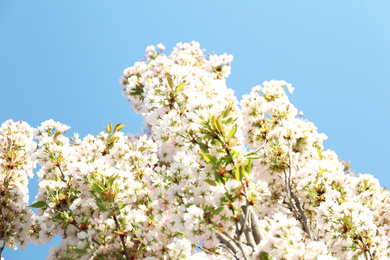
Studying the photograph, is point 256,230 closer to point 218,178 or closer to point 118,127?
point 218,178

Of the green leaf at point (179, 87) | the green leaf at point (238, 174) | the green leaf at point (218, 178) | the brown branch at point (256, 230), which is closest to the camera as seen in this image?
the green leaf at point (238, 174)

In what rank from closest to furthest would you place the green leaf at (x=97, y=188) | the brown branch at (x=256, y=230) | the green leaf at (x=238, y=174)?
the green leaf at (x=238, y=174), the brown branch at (x=256, y=230), the green leaf at (x=97, y=188)

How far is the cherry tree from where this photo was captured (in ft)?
9.84

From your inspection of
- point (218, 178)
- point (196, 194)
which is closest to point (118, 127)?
point (196, 194)

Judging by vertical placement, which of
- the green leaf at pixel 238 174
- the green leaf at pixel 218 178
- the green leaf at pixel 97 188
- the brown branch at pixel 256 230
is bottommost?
the brown branch at pixel 256 230

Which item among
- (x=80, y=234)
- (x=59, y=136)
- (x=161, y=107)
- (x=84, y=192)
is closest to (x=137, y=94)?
(x=59, y=136)

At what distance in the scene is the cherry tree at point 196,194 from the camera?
3.00m

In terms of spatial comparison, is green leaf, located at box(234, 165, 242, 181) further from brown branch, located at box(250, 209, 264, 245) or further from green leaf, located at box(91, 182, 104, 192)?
green leaf, located at box(91, 182, 104, 192)

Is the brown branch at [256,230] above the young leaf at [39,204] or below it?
below

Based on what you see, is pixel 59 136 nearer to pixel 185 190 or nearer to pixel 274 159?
pixel 185 190

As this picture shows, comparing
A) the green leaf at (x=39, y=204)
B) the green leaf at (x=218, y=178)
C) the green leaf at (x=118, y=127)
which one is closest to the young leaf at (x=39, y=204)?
the green leaf at (x=39, y=204)

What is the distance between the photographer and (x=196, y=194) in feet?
10.6

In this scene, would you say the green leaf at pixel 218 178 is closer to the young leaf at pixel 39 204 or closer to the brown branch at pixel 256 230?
the brown branch at pixel 256 230

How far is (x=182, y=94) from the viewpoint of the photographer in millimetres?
5098
